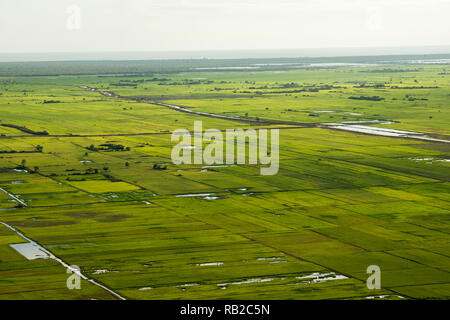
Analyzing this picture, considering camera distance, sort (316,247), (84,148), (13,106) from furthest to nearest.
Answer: (13,106)
(84,148)
(316,247)

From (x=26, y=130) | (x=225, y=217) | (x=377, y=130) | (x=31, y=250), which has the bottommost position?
→ (x=377, y=130)

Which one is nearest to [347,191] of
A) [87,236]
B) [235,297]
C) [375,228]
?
[375,228]

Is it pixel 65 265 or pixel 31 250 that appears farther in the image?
pixel 31 250

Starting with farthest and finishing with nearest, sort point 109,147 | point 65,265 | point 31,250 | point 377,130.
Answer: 1. point 377,130
2. point 109,147
3. point 31,250
4. point 65,265

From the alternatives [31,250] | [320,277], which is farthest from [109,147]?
[320,277]

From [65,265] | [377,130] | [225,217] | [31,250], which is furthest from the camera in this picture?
[377,130]

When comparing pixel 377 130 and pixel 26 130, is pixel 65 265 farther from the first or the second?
pixel 377 130

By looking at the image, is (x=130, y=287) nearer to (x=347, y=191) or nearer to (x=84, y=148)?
(x=347, y=191)

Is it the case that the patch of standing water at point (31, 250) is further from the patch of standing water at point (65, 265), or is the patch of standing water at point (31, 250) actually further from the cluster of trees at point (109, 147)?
the cluster of trees at point (109, 147)
